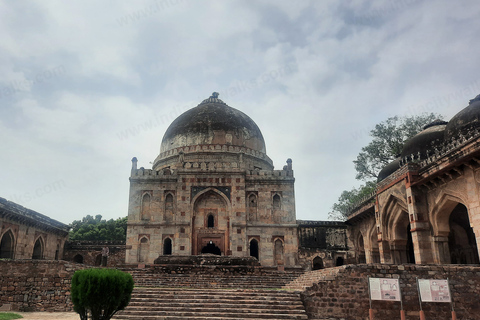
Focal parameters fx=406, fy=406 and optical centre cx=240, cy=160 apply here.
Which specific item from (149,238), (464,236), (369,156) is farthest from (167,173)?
(464,236)

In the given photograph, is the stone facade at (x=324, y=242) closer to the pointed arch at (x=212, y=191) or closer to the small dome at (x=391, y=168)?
the pointed arch at (x=212, y=191)

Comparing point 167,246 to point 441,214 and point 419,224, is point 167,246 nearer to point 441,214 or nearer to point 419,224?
point 419,224

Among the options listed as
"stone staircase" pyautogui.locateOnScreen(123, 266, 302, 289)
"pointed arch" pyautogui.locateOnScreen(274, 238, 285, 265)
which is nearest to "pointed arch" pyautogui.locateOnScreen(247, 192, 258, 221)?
"pointed arch" pyautogui.locateOnScreen(274, 238, 285, 265)

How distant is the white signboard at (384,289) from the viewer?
1101 cm

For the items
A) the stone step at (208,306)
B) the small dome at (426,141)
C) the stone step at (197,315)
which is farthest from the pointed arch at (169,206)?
the small dome at (426,141)

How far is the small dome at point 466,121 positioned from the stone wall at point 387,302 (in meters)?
6.04

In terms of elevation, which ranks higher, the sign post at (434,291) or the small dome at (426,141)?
the small dome at (426,141)

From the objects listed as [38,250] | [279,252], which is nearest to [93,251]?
[38,250]

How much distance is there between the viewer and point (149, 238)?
23625 millimetres

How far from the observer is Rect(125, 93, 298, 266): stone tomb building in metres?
23.6

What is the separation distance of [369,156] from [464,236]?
39.2 ft

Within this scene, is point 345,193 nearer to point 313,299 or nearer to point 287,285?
point 287,285

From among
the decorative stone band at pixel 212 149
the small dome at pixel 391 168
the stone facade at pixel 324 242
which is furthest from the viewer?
the decorative stone band at pixel 212 149

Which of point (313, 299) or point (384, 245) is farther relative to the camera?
point (384, 245)
